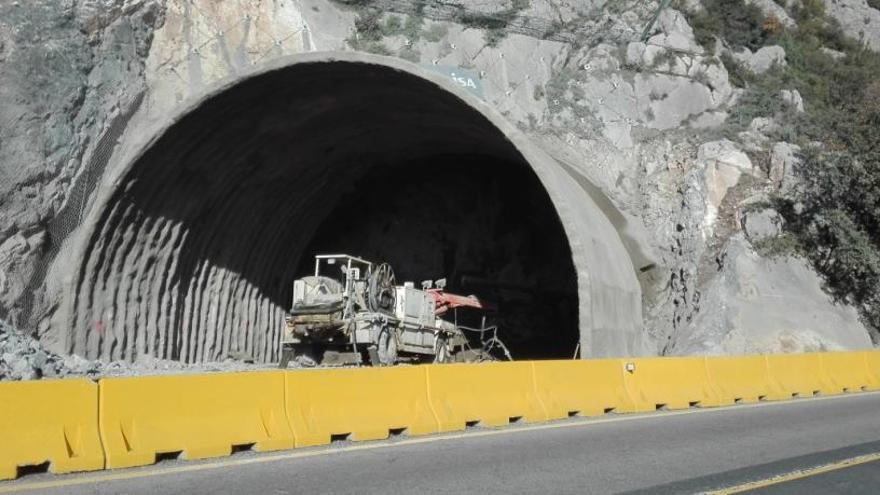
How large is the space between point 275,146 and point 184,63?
6.94 metres

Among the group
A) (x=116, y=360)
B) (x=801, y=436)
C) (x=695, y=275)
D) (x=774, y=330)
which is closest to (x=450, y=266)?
(x=695, y=275)

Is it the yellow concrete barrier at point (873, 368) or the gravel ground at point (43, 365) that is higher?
the gravel ground at point (43, 365)

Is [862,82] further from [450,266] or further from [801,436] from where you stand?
[801,436]

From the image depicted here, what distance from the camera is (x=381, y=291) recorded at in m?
21.6

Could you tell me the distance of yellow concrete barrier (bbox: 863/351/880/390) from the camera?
67.7 ft

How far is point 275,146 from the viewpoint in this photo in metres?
21.9

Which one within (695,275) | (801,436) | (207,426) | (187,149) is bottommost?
(801,436)

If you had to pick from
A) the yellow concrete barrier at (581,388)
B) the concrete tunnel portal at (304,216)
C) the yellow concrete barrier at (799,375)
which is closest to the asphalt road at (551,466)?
the yellow concrete barrier at (581,388)

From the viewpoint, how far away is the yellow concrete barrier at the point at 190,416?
761 cm

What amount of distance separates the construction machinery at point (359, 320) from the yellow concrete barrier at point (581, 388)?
25.4 feet

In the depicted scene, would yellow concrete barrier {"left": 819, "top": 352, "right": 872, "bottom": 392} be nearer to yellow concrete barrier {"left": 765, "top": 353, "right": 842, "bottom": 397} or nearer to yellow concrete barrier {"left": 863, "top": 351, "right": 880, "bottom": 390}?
yellow concrete barrier {"left": 863, "top": 351, "right": 880, "bottom": 390}

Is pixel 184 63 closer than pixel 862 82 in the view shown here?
Yes

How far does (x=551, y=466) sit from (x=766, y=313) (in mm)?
17521

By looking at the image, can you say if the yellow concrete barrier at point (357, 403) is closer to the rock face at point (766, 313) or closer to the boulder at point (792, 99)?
the rock face at point (766, 313)
